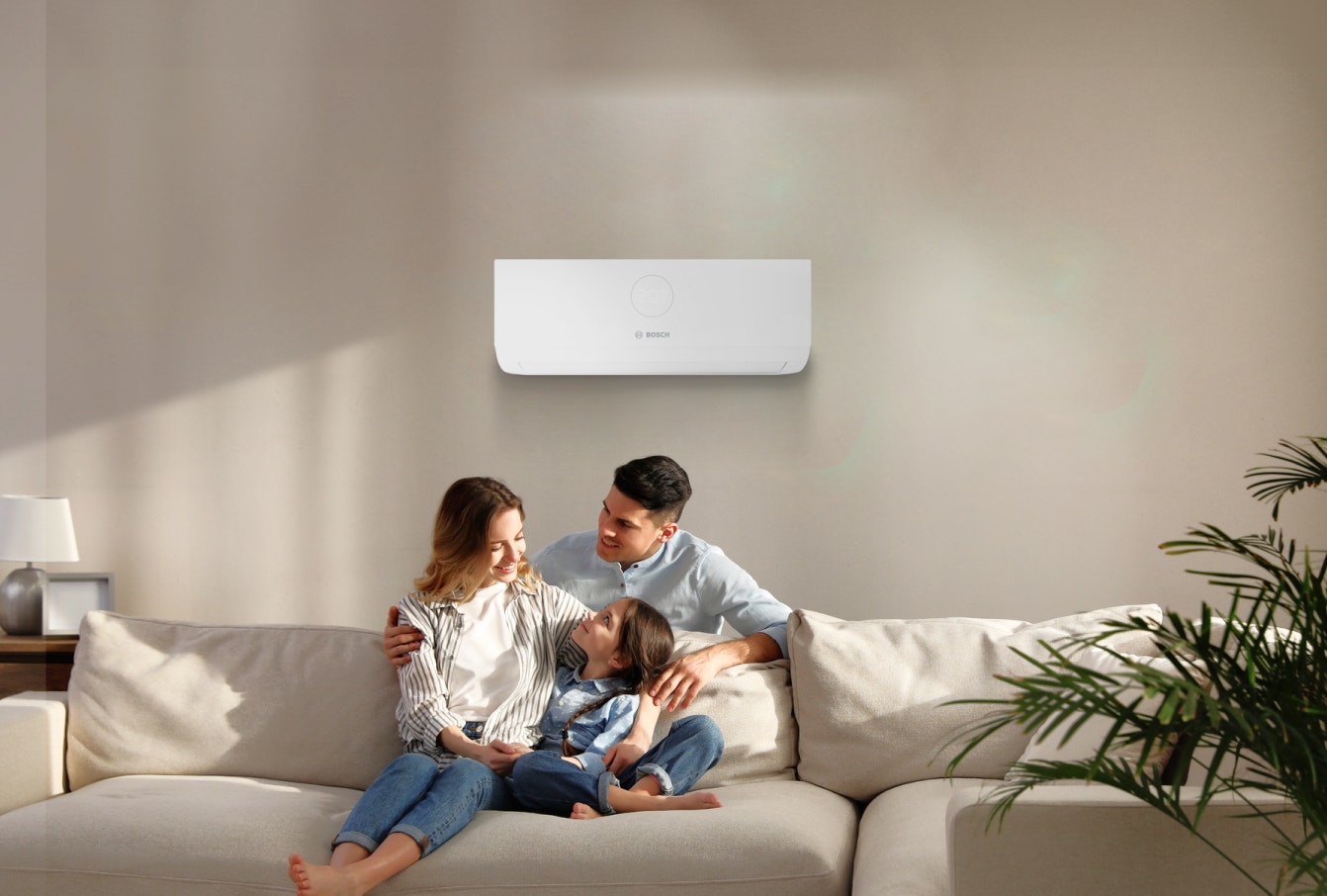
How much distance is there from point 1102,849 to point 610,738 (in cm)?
106

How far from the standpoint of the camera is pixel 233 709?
2510 millimetres

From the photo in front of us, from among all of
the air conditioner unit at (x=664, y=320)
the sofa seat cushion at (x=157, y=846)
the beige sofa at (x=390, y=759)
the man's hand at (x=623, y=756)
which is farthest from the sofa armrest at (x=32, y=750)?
the air conditioner unit at (x=664, y=320)

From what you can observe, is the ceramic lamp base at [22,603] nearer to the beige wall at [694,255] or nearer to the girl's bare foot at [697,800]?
the beige wall at [694,255]

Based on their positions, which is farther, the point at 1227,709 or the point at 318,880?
the point at 318,880

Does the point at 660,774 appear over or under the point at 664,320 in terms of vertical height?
under

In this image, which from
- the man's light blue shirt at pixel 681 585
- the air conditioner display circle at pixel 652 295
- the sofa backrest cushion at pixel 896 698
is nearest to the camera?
the sofa backrest cushion at pixel 896 698

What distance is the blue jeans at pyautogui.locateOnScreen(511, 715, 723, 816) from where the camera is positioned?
2219 mm

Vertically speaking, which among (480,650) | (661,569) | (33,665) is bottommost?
(33,665)

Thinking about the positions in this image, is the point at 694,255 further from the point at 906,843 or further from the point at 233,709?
the point at 906,843

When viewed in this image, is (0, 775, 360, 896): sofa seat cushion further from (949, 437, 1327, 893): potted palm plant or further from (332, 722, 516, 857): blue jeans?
(949, 437, 1327, 893): potted palm plant

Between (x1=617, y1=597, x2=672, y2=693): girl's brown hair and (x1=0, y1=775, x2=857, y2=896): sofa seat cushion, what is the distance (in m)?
0.41

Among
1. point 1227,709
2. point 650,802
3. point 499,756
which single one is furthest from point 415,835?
point 1227,709

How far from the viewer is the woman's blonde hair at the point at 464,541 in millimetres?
2508

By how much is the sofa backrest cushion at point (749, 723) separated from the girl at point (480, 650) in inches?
11.5
